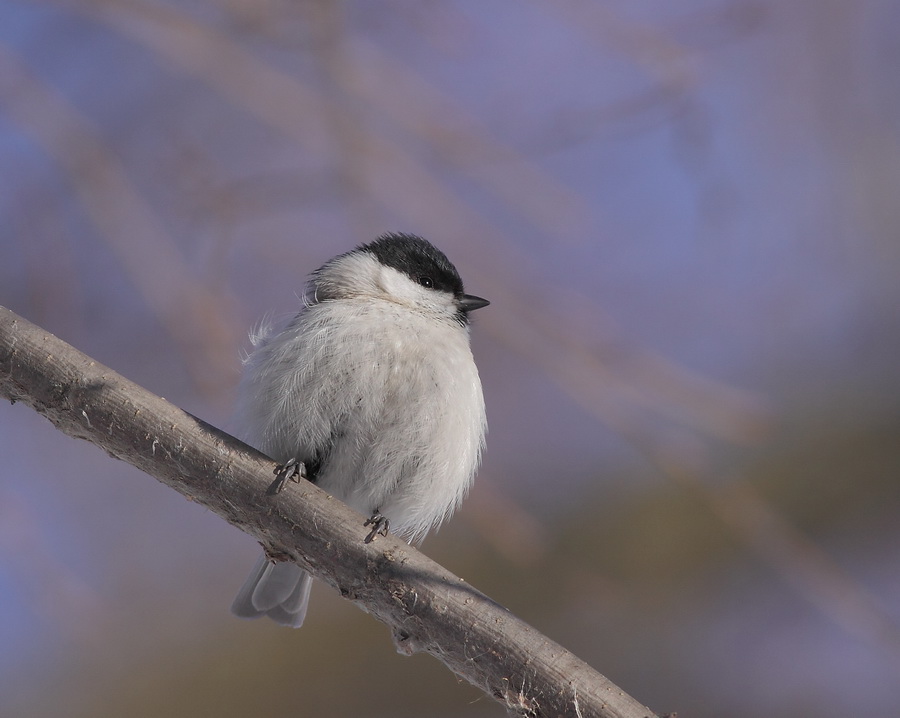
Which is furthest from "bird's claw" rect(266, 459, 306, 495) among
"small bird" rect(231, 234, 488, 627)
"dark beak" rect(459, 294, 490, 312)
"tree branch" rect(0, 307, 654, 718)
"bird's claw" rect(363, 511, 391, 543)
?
"dark beak" rect(459, 294, 490, 312)

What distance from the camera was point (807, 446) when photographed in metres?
4.05

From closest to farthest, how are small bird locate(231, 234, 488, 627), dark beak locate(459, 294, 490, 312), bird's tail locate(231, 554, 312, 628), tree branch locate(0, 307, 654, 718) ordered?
tree branch locate(0, 307, 654, 718) < small bird locate(231, 234, 488, 627) < bird's tail locate(231, 554, 312, 628) < dark beak locate(459, 294, 490, 312)

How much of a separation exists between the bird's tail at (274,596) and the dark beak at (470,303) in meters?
1.03

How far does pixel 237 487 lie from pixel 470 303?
1294 mm

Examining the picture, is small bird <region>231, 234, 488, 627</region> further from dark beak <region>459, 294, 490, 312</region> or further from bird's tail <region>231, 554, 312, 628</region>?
dark beak <region>459, 294, 490, 312</region>

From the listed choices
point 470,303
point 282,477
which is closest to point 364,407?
point 282,477

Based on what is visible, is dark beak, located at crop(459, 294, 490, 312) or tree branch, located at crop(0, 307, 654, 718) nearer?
tree branch, located at crop(0, 307, 654, 718)

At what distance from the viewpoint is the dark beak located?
313 centimetres

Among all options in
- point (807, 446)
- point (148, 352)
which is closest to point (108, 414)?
point (148, 352)

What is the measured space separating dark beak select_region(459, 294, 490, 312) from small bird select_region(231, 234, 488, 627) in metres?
0.15

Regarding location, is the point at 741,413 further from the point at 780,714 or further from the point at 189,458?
the point at 780,714

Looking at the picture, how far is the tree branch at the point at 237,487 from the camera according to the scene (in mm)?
1976

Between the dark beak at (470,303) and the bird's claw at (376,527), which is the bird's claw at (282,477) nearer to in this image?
the bird's claw at (376,527)

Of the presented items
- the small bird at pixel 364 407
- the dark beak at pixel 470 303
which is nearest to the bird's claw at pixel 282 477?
the small bird at pixel 364 407
